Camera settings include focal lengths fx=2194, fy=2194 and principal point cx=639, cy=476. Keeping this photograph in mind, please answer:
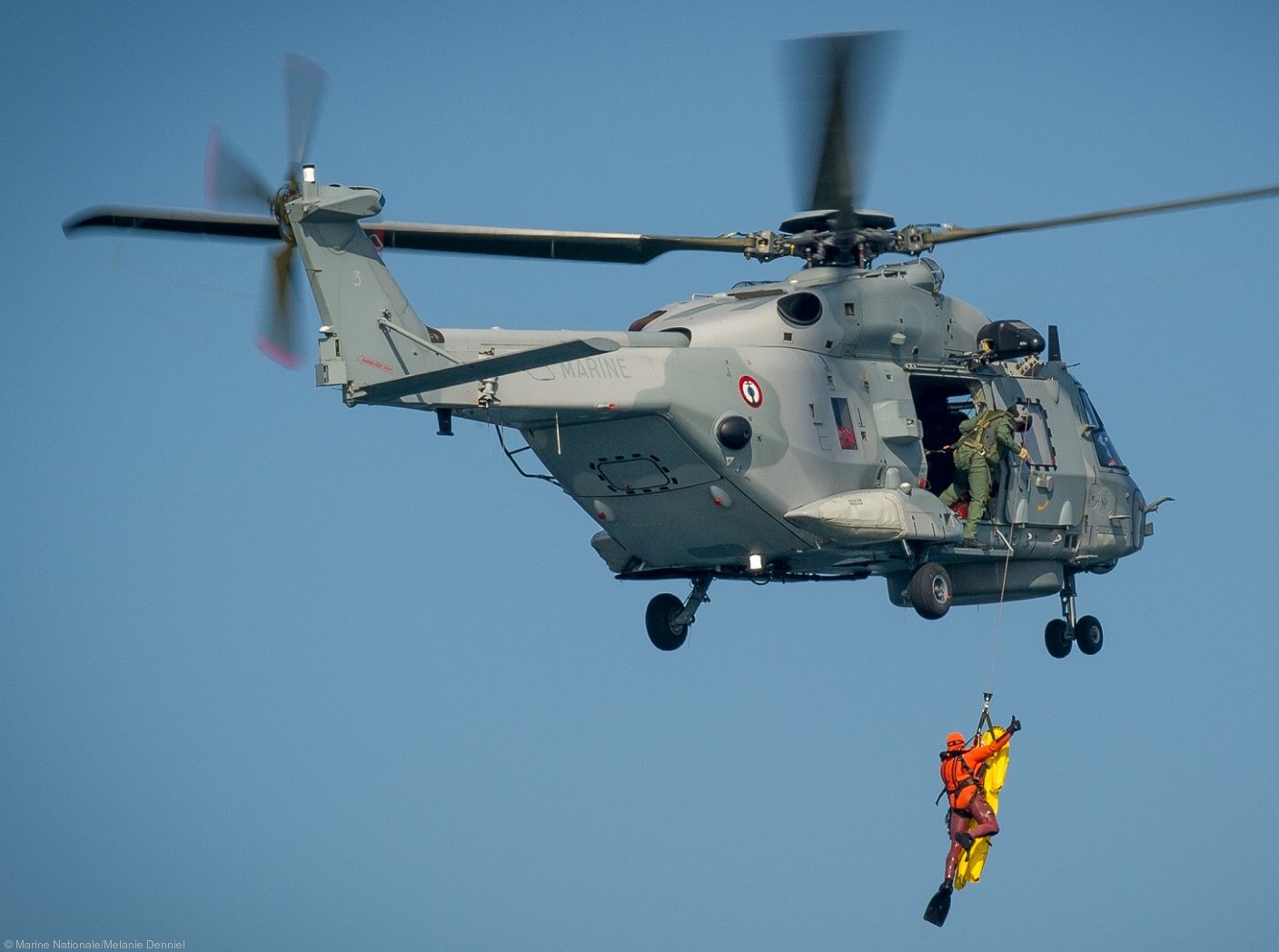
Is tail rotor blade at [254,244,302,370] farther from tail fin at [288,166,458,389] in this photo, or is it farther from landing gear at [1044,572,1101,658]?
landing gear at [1044,572,1101,658]

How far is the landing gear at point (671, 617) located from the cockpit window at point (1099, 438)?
6.64 meters

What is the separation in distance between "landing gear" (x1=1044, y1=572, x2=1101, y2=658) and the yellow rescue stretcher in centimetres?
682

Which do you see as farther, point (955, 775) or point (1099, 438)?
point (1099, 438)

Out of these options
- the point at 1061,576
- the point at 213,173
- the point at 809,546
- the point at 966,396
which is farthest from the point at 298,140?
the point at 1061,576

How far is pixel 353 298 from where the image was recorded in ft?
76.9

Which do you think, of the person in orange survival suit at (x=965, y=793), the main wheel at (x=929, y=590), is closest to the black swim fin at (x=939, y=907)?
the person in orange survival suit at (x=965, y=793)

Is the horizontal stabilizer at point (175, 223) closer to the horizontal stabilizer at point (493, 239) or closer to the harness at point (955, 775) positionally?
the horizontal stabilizer at point (493, 239)

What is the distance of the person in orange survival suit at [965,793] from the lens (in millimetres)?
24469

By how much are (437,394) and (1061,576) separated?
11229 mm

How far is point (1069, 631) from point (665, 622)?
651 cm

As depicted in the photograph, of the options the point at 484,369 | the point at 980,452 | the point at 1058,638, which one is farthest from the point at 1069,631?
the point at 484,369

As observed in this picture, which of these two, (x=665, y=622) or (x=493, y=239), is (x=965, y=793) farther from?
(x=493, y=239)

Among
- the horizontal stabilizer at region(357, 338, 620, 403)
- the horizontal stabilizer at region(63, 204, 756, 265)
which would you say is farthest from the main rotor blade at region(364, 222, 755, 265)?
the horizontal stabilizer at region(357, 338, 620, 403)

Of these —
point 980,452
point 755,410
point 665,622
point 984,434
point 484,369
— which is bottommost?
point 665,622
